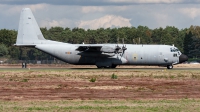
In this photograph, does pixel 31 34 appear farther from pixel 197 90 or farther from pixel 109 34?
pixel 109 34

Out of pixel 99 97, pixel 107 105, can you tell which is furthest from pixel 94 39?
pixel 107 105

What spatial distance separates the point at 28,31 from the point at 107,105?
4501 centimetres

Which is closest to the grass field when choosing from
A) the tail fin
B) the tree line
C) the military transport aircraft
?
the military transport aircraft

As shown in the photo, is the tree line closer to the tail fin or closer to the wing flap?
the tail fin

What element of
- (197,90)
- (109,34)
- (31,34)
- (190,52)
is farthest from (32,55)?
(197,90)

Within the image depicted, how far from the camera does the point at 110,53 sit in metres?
66.8

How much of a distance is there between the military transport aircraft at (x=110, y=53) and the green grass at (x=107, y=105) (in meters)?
36.7

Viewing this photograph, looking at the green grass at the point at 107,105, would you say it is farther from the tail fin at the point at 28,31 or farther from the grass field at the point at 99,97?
the tail fin at the point at 28,31

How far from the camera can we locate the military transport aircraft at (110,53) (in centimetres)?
6600

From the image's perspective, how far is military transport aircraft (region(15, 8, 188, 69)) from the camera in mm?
66000

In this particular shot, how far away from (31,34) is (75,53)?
739 cm

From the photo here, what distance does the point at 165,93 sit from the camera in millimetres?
34312

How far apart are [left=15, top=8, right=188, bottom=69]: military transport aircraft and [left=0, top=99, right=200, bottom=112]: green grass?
36.7 m

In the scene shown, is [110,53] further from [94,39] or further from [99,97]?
[94,39]
